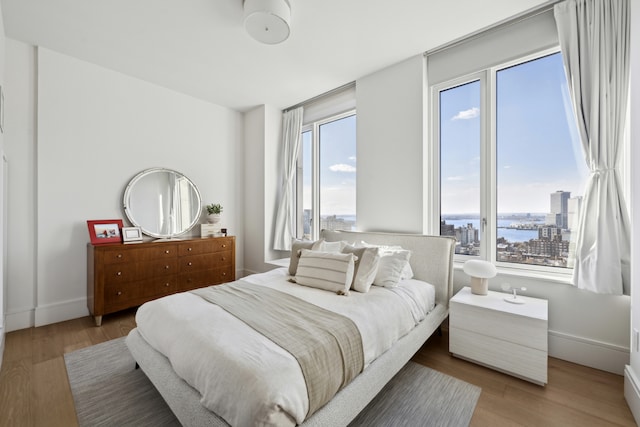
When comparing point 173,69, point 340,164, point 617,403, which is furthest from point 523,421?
point 173,69

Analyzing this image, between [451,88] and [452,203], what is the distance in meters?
1.23

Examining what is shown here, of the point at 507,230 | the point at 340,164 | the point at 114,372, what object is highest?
the point at 340,164

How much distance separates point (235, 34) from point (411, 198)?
238 centimetres

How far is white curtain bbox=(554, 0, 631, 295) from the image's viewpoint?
1.95 meters

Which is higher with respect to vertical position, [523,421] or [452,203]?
[452,203]

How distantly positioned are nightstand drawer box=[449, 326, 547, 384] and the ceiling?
262cm

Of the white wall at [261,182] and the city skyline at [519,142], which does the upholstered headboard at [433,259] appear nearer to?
the city skyline at [519,142]

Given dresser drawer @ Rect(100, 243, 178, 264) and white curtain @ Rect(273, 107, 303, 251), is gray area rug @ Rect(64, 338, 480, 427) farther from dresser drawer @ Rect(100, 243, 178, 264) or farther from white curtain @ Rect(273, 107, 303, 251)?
white curtain @ Rect(273, 107, 303, 251)

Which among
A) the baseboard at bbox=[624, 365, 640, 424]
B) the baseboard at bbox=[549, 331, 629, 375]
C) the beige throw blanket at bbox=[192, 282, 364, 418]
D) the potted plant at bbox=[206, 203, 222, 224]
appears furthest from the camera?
the potted plant at bbox=[206, 203, 222, 224]

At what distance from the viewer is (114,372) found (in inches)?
80.3

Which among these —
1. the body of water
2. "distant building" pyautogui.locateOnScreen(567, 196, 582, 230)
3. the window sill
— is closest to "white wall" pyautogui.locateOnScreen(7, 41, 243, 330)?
the body of water

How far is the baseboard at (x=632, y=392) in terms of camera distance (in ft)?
5.13

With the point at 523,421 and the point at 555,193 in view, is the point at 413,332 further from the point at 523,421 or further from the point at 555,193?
the point at 555,193

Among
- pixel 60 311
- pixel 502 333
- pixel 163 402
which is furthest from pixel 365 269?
pixel 60 311
